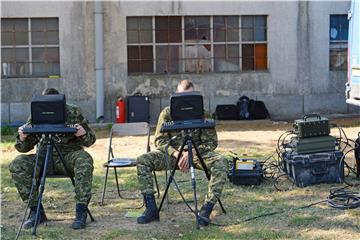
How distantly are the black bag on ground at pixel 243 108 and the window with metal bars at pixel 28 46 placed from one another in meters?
4.37

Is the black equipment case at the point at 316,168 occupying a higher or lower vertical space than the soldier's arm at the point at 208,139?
lower

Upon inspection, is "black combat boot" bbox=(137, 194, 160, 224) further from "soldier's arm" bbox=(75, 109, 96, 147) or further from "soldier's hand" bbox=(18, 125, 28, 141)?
"soldier's hand" bbox=(18, 125, 28, 141)

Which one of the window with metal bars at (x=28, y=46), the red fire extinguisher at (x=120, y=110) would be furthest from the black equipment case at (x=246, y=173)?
the window with metal bars at (x=28, y=46)

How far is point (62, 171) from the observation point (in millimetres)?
6449

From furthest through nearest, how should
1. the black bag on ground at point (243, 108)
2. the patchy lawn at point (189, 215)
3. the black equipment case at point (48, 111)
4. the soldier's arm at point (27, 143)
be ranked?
the black bag on ground at point (243, 108), the soldier's arm at point (27, 143), the black equipment case at point (48, 111), the patchy lawn at point (189, 215)

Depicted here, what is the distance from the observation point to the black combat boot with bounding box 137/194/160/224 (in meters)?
6.25

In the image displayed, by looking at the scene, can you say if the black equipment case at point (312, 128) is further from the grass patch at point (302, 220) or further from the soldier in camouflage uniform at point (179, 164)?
the grass patch at point (302, 220)

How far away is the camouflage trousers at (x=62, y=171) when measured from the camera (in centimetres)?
618

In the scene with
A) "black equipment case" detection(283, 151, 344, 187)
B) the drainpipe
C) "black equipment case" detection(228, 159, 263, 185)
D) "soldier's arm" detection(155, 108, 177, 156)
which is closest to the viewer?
"soldier's arm" detection(155, 108, 177, 156)

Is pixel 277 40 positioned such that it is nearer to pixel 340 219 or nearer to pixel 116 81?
pixel 116 81

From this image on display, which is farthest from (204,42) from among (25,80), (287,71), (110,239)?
(110,239)

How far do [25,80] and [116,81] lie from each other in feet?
6.86

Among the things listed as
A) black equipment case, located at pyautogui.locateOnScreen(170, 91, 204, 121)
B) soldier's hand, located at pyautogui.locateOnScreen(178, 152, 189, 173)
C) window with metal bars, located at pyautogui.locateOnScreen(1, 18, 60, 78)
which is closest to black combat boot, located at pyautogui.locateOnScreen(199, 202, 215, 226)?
soldier's hand, located at pyautogui.locateOnScreen(178, 152, 189, 173)

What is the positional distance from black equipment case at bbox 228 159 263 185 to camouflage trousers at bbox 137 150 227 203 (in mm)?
1124
